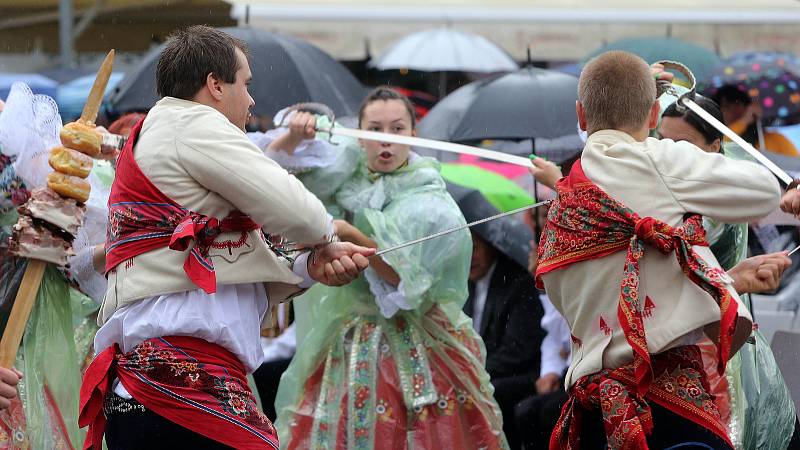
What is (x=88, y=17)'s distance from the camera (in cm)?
1518

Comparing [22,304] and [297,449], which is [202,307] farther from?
[297,449]

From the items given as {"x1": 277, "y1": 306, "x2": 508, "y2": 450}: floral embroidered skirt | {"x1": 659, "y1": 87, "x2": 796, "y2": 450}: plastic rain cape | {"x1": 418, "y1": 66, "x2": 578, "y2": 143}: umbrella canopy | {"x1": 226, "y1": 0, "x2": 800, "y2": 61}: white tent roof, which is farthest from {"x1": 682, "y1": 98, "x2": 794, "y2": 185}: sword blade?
{"x1": 226, "y1": 0, "x2": 800, "y2": 61}: white tent roof

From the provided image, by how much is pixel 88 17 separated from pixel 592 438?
12727 mm

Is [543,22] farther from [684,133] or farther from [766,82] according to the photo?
[684,133]

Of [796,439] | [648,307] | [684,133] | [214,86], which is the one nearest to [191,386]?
[214,86]

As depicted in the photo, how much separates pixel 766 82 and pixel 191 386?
617cm

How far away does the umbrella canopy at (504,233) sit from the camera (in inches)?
261

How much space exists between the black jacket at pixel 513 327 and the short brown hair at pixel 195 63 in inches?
130

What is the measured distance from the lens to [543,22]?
46.7 feet

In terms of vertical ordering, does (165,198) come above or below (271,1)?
above

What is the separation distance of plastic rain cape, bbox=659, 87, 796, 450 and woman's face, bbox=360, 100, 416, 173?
141 cm

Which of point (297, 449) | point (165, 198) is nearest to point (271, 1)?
point (297, 449)

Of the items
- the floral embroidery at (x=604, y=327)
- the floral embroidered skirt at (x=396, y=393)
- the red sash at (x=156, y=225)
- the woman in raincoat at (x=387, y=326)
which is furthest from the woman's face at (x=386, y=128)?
the floral embroidery at (x=604, y=327)

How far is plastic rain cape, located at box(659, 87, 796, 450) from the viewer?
4.52 metres
